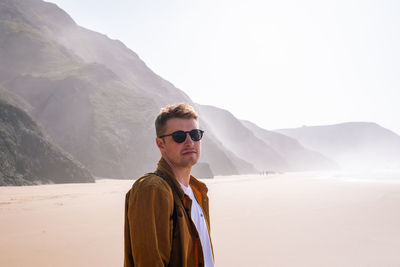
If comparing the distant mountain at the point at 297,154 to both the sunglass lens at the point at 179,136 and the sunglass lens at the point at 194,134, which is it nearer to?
the sunglass lens at the point at 194,134

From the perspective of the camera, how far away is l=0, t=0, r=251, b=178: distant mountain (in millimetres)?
38188

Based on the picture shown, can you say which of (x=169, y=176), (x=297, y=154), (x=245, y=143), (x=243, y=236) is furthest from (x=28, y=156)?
(x=297, y=154)

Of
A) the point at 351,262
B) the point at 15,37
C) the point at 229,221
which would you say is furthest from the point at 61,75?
the point at 351,262

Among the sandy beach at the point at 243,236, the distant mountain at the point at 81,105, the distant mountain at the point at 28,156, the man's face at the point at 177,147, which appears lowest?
the sandy beach at the point at 243,236

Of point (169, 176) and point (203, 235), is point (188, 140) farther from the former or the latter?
point (203, 235)

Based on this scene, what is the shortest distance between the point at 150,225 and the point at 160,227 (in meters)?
0.09

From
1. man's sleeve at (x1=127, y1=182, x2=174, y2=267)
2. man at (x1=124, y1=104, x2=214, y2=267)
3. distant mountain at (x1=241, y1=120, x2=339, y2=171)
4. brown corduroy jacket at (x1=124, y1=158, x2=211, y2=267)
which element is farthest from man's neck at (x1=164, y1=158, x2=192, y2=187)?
distant mountain at (x1=241, y1=120, x2=339, y2=171)

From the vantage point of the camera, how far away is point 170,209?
1.85 m

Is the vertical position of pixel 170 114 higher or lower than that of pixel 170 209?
higher

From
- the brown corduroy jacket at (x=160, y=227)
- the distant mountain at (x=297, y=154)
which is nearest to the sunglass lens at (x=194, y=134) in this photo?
the brown corduroy jacket at (x=160, y=227)

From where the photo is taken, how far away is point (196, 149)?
7.84 ft

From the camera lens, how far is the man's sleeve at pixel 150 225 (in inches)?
67.1

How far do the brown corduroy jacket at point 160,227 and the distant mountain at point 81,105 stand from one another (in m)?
35.8

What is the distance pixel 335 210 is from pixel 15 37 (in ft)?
218
